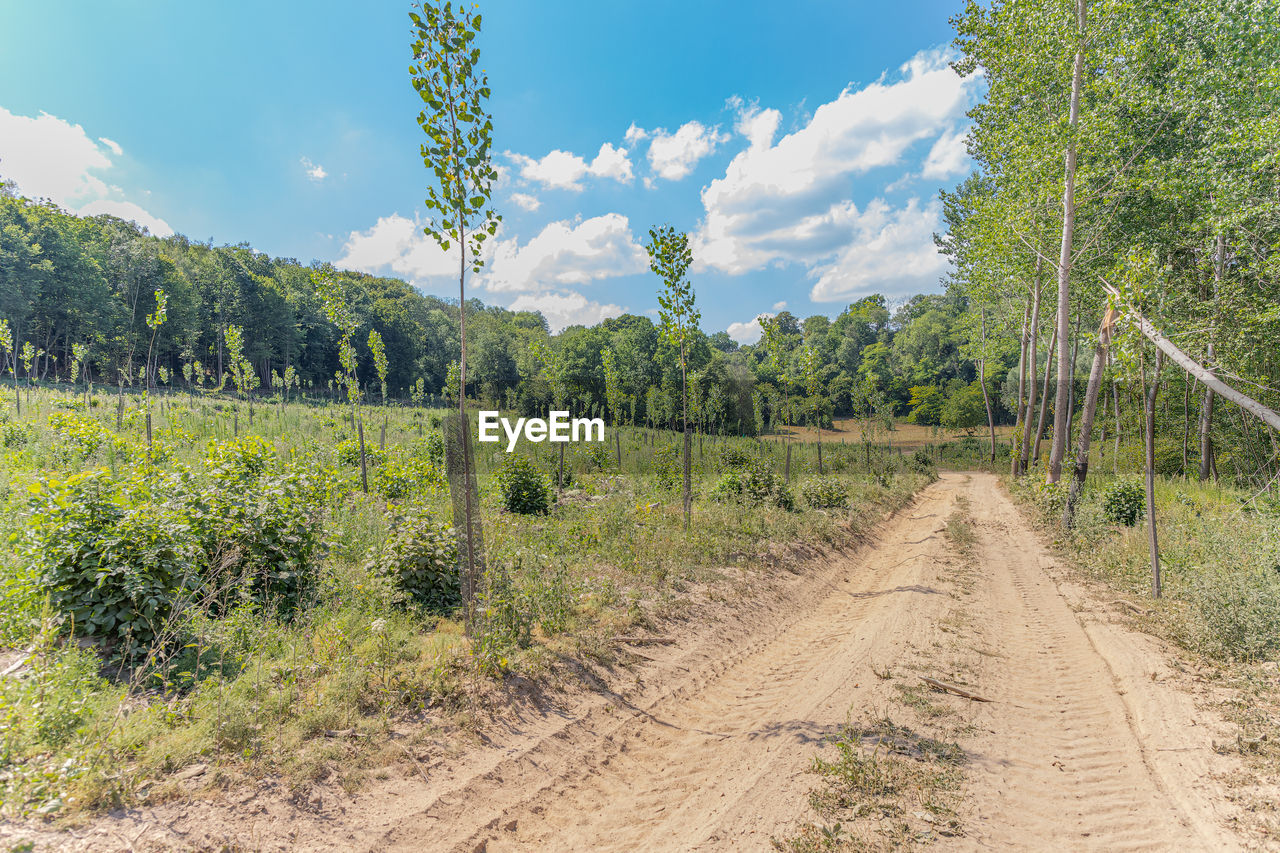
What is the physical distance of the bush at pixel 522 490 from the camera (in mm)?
10961

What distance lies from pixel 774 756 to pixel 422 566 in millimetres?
4362

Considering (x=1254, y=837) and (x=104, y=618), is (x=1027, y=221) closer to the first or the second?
(x=1254, y=837)

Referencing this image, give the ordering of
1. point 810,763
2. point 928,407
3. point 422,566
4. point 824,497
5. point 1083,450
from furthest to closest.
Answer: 1. point 928,407
2. point 1083,450
3. point 824,497
4. point 422,566
5. point 810,763

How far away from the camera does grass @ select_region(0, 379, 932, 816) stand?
3.27m

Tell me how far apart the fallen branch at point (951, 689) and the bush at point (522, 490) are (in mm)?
7629

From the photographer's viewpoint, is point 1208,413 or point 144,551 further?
point 1208,413

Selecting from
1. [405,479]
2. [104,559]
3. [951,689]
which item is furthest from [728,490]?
[104,559]

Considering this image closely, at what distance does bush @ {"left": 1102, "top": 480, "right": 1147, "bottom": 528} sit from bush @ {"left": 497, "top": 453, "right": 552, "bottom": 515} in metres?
13.0

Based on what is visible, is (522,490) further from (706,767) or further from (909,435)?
(909,435)

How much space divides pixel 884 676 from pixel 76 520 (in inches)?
309

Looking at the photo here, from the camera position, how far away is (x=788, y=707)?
17.0ft

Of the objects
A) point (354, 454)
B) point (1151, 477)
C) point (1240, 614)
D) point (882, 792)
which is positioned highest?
point (1151, 477)

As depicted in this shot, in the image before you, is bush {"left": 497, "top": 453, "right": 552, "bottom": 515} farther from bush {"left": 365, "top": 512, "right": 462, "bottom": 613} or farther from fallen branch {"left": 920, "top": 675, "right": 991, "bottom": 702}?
fallen branch {"left": 920, "top": 675, "right": 991, "bottom": 702}

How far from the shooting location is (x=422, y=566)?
20.3 feet
